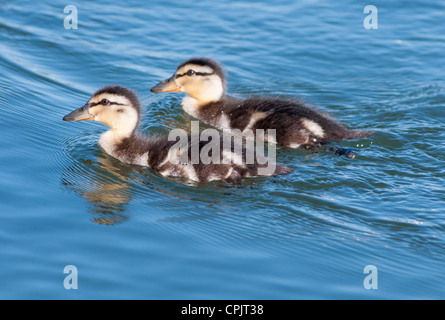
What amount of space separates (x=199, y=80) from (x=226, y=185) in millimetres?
2021

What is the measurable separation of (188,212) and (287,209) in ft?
2.26

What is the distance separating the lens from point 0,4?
942 cm

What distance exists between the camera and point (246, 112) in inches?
260

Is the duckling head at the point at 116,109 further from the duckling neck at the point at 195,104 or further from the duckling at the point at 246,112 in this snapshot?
the duckling neck at the point at 195,104

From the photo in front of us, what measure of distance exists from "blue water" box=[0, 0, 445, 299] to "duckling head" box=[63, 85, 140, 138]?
297mm

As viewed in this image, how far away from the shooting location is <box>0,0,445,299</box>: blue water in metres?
4.21

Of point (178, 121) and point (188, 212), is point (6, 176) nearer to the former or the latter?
point (188, 212)

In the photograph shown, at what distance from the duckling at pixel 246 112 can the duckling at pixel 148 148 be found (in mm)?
739
